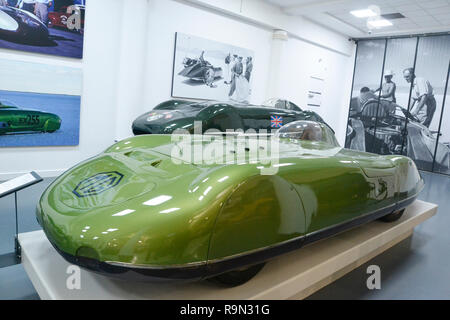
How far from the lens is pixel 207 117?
3910 mm

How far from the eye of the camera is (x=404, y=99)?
27.0 feet

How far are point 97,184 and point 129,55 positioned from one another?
351 cm

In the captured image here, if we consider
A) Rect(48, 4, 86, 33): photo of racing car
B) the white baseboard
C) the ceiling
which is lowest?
the white baseboard

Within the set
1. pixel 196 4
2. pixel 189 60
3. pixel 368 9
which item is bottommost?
pixel 189 60

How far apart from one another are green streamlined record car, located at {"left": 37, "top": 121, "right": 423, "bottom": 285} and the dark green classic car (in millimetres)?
1893

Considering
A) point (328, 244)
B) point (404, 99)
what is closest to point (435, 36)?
point (404, 99)

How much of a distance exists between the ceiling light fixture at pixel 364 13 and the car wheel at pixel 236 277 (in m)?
6.77

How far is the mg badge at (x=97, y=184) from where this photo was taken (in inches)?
61.5

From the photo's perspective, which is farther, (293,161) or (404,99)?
(404,99)

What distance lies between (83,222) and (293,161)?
0.98 m

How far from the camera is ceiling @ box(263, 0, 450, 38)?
618 centimetres

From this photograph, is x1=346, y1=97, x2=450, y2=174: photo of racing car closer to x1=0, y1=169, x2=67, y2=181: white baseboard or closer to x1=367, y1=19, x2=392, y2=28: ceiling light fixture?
x1=367, y1=19, x2=392, y2=28: ceiling light fixture

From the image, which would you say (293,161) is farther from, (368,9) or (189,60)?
(368,9)

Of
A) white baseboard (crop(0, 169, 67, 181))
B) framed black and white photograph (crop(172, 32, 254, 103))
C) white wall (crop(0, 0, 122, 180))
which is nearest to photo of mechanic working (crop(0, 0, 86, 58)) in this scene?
white wall (crop(0, 0, 122, 180))
